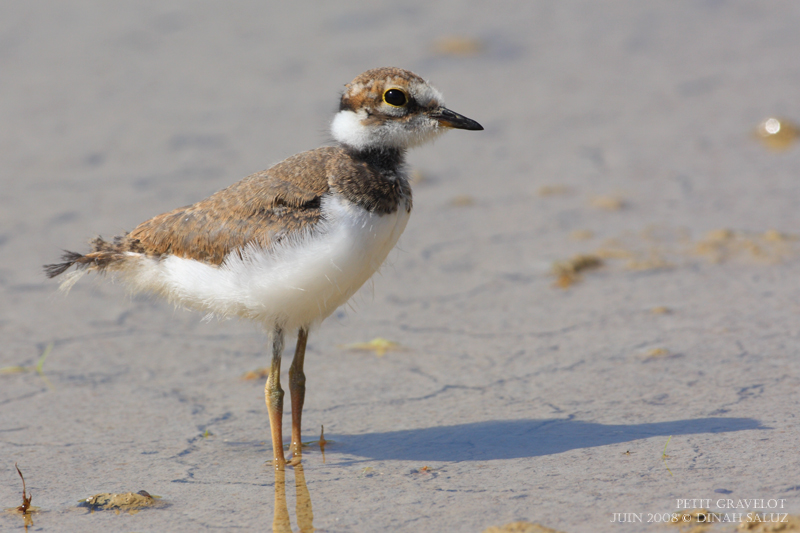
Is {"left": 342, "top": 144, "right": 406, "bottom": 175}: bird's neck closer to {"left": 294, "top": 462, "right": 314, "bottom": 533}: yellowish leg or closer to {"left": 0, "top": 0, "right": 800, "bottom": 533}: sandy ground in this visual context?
{"left": 0, "top": 0, "right": 800, "bottom": 533}: sandy ground

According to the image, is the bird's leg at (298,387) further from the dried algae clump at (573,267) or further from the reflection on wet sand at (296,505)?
the dried algae clump at (573,267)

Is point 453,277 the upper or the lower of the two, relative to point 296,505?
upper

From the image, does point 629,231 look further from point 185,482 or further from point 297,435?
point 185,482

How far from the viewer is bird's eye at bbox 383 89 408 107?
12.4 ft

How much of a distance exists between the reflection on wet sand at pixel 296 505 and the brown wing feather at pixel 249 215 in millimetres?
943

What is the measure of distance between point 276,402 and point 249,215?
2.74 ft

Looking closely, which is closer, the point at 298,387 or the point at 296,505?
the point at 296,505

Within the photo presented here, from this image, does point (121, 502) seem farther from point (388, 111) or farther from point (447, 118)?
point (447, 118)

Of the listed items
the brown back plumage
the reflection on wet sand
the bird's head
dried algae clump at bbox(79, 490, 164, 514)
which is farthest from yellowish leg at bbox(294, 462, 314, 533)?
the bird's head

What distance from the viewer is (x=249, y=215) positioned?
3678 mm

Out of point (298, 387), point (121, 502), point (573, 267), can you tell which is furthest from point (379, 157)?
point (573, 267)

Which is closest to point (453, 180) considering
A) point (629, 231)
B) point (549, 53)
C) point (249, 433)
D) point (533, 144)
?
point (533, 144)

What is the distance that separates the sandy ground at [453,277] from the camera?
357cm

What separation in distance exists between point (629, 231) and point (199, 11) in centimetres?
583
